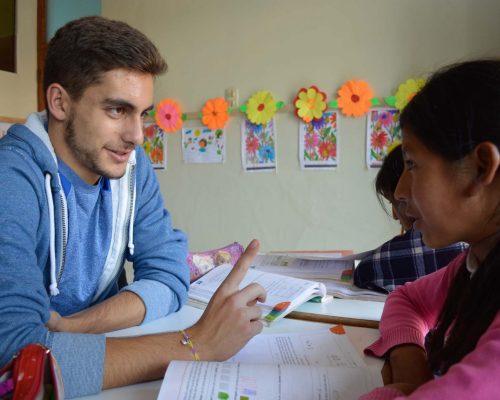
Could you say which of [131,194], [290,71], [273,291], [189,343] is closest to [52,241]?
[131,194]

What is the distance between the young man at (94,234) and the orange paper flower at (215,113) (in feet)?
4.62

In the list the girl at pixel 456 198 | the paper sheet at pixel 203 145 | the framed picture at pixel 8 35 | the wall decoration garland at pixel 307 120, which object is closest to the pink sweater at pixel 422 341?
the girl at pixel 456 198

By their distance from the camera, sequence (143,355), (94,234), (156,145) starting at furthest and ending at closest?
1. (156,145)
2. (94,234)
3. (143,355)

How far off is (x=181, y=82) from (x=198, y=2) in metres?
0.49

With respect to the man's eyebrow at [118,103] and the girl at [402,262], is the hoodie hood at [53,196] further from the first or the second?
the girl at [402,262]

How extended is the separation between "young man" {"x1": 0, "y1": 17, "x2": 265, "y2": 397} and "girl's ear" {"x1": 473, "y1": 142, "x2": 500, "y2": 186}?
0.42m

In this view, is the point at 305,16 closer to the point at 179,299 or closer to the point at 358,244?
the point at 358,244

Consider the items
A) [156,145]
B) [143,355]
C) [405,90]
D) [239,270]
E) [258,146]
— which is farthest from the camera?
[156,145]

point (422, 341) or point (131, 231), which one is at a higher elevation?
point (131, 231)

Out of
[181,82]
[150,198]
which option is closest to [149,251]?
[150,198]

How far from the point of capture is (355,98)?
92.1 inches

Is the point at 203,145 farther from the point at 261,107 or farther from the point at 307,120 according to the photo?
the point at 307,120

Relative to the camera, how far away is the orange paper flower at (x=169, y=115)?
2.70 metres

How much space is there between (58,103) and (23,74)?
1937 mm
